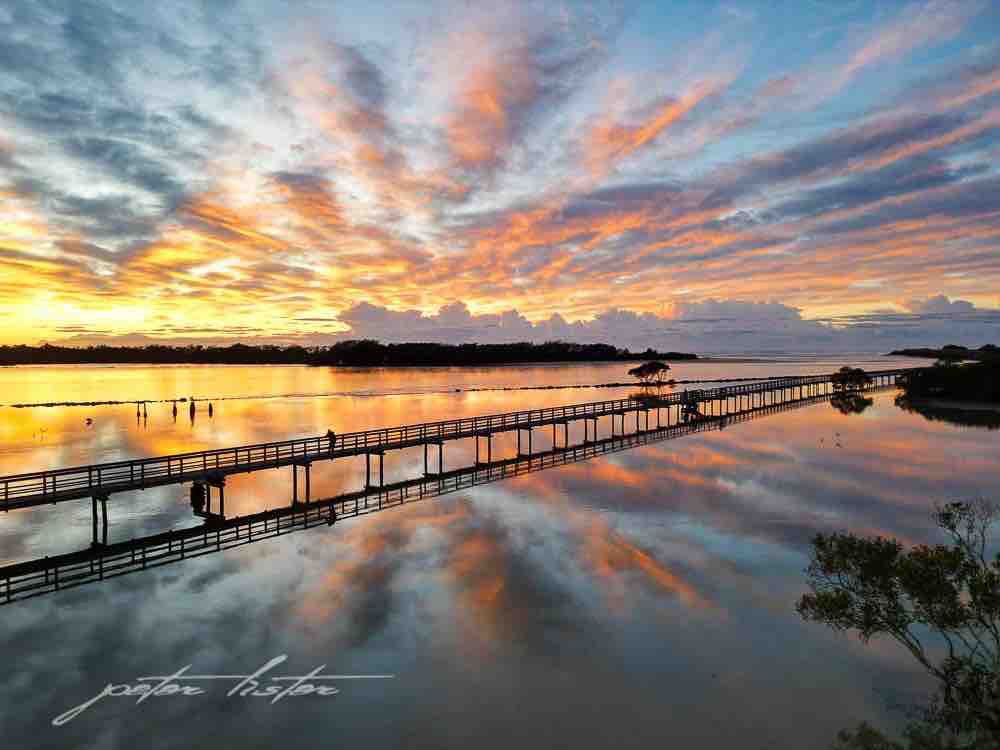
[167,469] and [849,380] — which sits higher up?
[849,380]

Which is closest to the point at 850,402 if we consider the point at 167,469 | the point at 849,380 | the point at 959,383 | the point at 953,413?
the point at 959,383

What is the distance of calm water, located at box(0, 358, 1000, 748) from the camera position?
12.0 metres

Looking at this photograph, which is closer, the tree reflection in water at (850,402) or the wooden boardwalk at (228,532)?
the wooden boardwalk at (228,532)

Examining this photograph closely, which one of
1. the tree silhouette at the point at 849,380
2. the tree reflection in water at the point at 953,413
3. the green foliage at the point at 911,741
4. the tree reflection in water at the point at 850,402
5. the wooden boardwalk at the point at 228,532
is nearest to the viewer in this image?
the green foliage at the point at 911,741

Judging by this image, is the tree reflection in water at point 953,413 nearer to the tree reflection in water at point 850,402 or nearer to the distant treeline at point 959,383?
the distant treeline at point 959,383

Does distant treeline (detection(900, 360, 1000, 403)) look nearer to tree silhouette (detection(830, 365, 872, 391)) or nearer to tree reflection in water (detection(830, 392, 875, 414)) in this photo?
tree reflection in water (detection(830, 392, 875, 414))

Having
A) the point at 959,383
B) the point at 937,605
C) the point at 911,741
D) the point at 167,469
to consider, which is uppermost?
the point at 959,383

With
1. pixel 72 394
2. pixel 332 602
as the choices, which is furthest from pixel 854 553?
pixel 72 394

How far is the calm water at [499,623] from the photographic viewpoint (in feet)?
39.3

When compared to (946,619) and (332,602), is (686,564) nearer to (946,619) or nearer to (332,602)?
(946,619)

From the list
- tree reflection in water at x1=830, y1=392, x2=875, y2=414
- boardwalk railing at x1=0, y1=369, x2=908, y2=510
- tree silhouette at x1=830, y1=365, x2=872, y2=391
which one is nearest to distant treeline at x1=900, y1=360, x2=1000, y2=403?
tree reflection in water at x1=830, y1=392, x2=875, y2=414

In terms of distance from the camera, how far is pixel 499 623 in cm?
1609

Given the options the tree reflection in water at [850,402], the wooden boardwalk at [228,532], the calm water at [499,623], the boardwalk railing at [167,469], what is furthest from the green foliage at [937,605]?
the tree reflection in water at [850,402]

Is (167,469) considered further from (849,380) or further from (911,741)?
(849,380)
